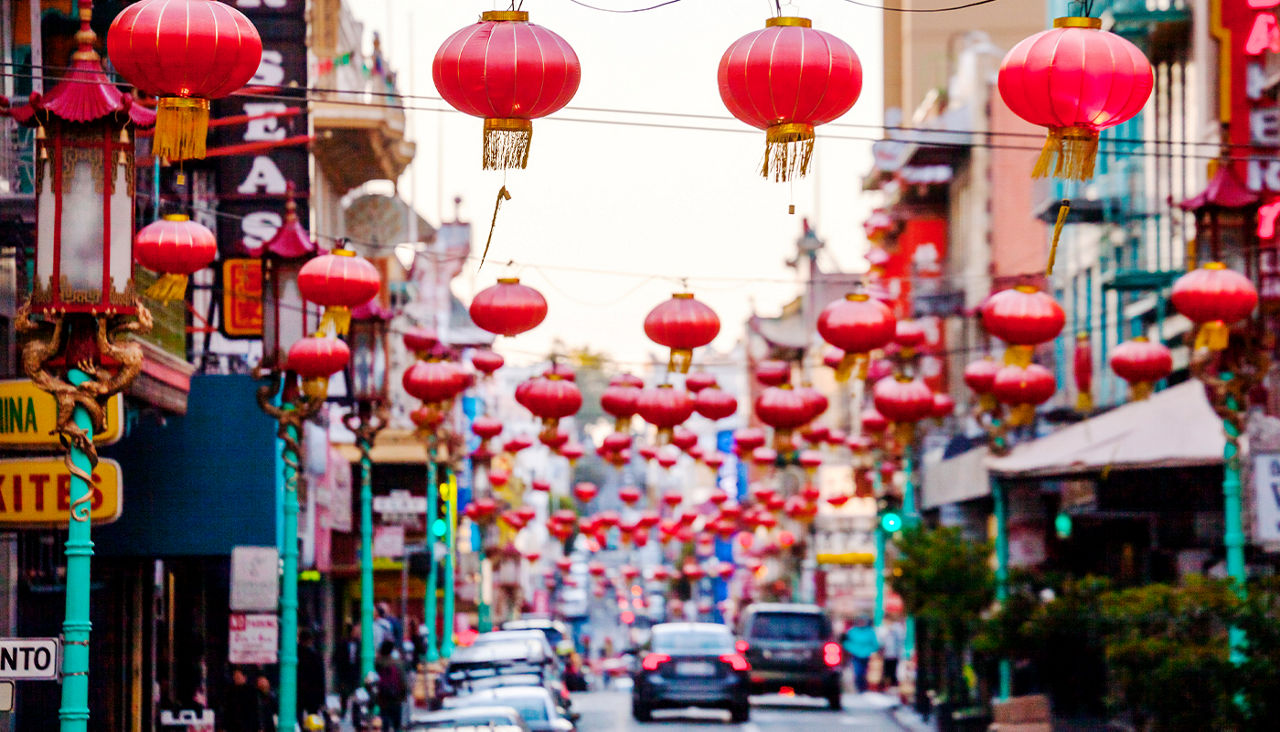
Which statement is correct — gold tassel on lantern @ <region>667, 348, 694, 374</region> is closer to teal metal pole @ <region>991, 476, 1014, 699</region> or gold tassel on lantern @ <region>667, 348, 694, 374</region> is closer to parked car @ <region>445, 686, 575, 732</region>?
parked car @ <region>445, 686, 575, 732</region>

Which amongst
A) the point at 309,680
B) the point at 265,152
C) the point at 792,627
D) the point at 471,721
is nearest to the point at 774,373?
the point at 792,627

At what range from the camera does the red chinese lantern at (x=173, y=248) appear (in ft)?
59.3

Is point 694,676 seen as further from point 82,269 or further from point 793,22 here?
point 793,22

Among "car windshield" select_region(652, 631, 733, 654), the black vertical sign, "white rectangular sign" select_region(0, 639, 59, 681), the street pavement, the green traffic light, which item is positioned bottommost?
the street pavement

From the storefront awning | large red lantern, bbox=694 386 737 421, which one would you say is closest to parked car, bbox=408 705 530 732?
the storefront awning

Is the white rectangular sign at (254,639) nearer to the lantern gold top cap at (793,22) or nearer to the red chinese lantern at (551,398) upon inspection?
the red chinese lantern at (551,398)

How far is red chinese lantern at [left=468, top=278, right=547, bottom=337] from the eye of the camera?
64.3ft

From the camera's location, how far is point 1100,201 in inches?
1503

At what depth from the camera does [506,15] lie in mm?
12047

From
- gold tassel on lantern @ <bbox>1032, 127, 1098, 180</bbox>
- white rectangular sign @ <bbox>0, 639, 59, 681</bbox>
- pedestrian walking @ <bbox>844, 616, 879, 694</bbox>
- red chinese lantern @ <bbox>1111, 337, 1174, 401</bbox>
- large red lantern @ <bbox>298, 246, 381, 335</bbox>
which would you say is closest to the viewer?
gold tassel on lantern @ <bbox>1032, 127, 1098, 180</bbox>

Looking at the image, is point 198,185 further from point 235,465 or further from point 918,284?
point 918,284

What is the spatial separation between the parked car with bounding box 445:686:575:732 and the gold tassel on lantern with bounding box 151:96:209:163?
8.07 metres

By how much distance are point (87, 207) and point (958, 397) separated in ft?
137

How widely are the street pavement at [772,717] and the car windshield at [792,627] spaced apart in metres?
1.35
